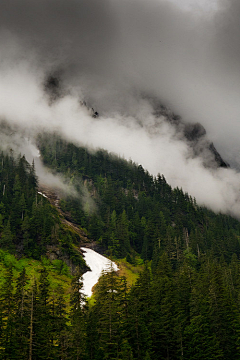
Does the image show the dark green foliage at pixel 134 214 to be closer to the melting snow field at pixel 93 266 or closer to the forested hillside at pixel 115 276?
the forested hillside at pixel 115 276

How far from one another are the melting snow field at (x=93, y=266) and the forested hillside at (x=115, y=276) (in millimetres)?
5106

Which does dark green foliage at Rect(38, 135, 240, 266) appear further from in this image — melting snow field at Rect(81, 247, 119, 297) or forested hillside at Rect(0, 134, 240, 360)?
melting snow field at Rect(81, 247, 119, 297)

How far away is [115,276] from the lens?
83812 millimetres

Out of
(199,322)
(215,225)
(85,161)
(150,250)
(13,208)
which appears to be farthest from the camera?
(85,161)

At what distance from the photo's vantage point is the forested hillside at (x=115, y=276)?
130 feet

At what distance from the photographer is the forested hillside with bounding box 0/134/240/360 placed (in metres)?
39.7

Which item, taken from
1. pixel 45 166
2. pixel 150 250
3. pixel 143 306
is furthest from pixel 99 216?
pixel 143 306

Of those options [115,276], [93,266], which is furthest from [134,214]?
[115,276]

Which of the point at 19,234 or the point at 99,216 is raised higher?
the point at 99,216

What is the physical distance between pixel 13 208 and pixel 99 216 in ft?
149

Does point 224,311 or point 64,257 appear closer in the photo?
point 224,311

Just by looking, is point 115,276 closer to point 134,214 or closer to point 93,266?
point 93,266

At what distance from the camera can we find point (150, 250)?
11375 cm

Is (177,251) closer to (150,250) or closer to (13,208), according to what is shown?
(150,250)
